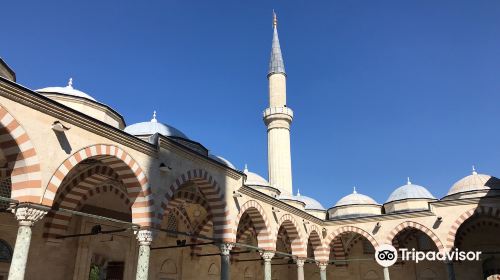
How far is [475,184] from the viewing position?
18438mm

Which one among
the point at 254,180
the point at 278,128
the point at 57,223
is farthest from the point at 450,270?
the point at 57,223

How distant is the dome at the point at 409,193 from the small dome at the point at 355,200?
1.02 metres

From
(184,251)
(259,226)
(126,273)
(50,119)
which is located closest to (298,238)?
(259,226)

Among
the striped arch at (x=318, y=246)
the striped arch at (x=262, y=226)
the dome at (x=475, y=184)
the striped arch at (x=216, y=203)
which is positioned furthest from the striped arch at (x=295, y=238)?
the dome at (x=475, y=184)

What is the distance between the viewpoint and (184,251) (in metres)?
15.9

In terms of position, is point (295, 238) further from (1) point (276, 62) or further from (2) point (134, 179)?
(1) point (276, 62)

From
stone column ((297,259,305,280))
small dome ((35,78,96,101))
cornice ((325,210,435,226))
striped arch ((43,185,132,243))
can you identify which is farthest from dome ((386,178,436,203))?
small dome ((35,78,96,101))

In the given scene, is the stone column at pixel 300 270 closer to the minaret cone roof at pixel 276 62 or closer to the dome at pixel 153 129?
the dome at pixel 153 129

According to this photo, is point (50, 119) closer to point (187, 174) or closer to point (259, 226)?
point (187, 174)

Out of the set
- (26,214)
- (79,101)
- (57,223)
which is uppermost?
(79,101)

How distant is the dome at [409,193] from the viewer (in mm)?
20844

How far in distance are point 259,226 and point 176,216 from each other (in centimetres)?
340

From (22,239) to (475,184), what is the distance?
18172 millimetres

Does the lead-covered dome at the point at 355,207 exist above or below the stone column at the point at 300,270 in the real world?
above
